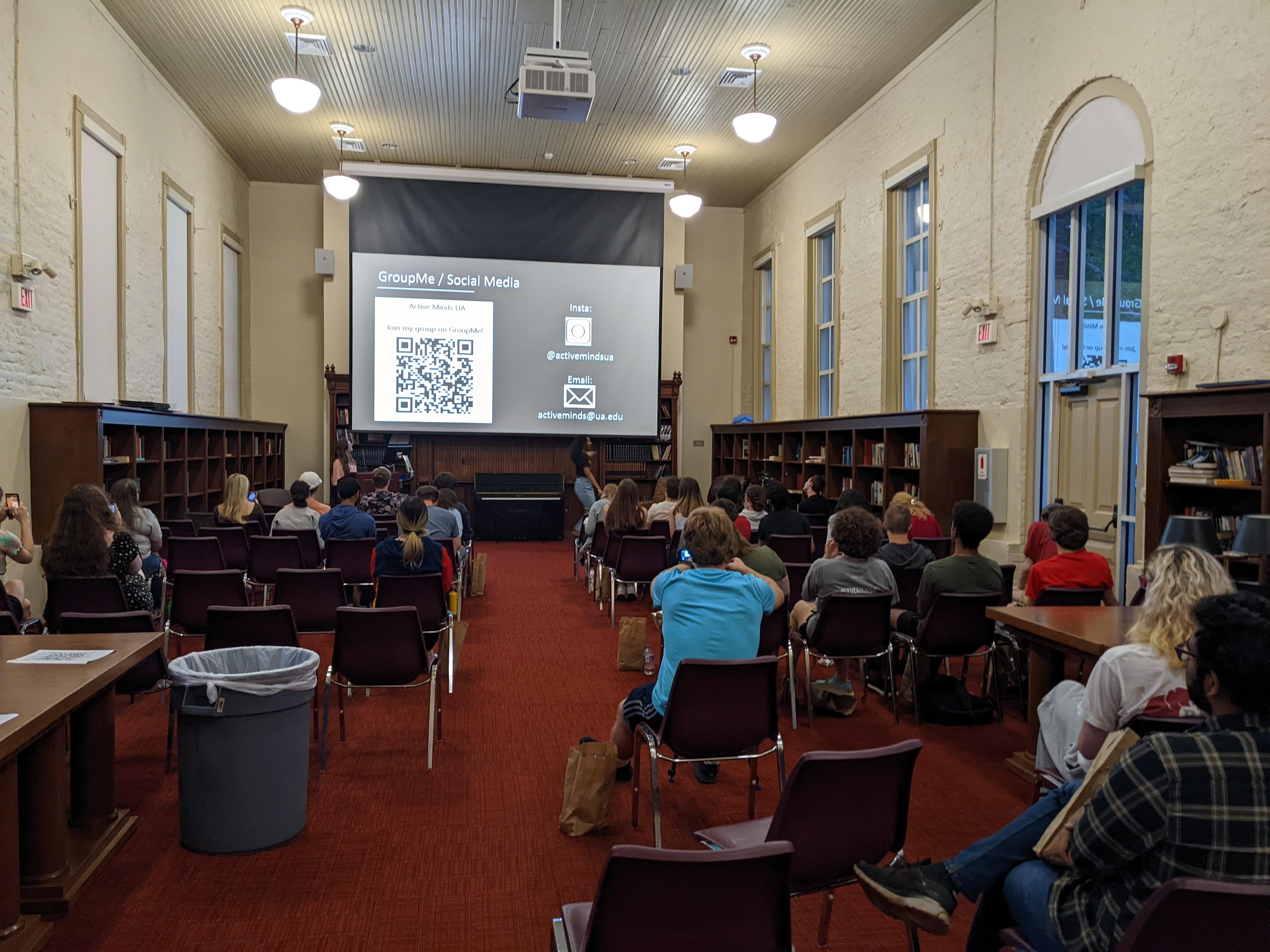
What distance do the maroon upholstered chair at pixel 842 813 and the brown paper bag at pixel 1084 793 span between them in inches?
13.9

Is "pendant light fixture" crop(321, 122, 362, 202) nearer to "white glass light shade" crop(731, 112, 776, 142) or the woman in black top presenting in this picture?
the woman in black top presenting

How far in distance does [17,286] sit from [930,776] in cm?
715

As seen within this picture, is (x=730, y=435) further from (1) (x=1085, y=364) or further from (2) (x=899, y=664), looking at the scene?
(2) (x=899, y=664)

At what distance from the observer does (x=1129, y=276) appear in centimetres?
676

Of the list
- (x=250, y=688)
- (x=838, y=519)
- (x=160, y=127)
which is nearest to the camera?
(x=250, y=688)

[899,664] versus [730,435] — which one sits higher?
[730,435]

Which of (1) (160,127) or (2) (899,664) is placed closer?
(2) (899,664)

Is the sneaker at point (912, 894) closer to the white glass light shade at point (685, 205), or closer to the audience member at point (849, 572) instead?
the audience member at point (849, 572)

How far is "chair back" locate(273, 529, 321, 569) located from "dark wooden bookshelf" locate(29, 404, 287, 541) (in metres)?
1.76

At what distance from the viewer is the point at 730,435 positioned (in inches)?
577

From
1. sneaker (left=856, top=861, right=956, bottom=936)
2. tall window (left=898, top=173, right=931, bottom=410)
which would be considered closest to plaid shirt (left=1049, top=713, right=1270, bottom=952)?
sneaker (left=856, top=861, right=956, bottom=936)

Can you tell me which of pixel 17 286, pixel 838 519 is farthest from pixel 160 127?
pixel 838 519

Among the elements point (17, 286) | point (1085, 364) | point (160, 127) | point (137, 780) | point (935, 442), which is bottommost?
point (137, 780)

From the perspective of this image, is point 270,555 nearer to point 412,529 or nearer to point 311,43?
point 412,529
